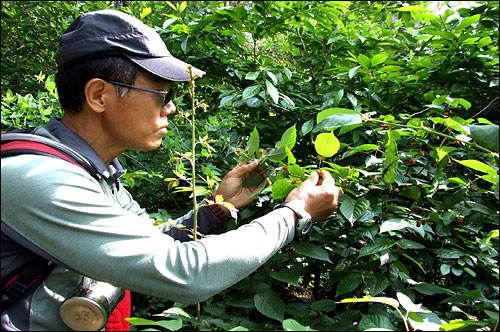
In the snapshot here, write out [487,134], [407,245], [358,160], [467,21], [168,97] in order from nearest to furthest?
1. [487,134]
2. [407,245]
3. [168,97]
4. [358,160]
5. [467,21]

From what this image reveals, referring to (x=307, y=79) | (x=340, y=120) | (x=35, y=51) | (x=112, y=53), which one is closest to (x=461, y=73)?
(x=307, y=79)

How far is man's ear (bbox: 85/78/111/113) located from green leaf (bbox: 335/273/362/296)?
1.15 metres

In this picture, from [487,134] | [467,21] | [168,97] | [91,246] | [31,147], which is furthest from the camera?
[467,21]

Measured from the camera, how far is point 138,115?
1.58 meters

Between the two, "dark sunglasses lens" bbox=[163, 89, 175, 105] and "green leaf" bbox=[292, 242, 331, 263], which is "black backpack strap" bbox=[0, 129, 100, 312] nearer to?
"dark sunglasses lens" bbox=[163, 89, 175, 105]

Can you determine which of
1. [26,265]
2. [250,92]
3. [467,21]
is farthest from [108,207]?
[467,21]

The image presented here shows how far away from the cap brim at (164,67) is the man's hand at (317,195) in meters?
0.58

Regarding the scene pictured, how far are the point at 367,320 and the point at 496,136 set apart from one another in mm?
666

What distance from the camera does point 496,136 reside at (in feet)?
3.05

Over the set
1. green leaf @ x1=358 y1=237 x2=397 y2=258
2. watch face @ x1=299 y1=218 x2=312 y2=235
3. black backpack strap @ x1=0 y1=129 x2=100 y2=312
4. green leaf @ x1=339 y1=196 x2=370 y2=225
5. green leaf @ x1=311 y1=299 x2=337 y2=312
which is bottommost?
green leaf @ x1=311 y1=299 x2=337 y2=312

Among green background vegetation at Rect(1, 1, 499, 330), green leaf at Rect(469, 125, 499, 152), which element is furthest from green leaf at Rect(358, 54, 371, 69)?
green leaf at Rect(469, 125, 499, 152)

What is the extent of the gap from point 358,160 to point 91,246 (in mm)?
1447

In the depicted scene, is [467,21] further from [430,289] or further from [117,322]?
[117,322]

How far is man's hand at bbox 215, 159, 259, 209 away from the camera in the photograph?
1.88 metres
